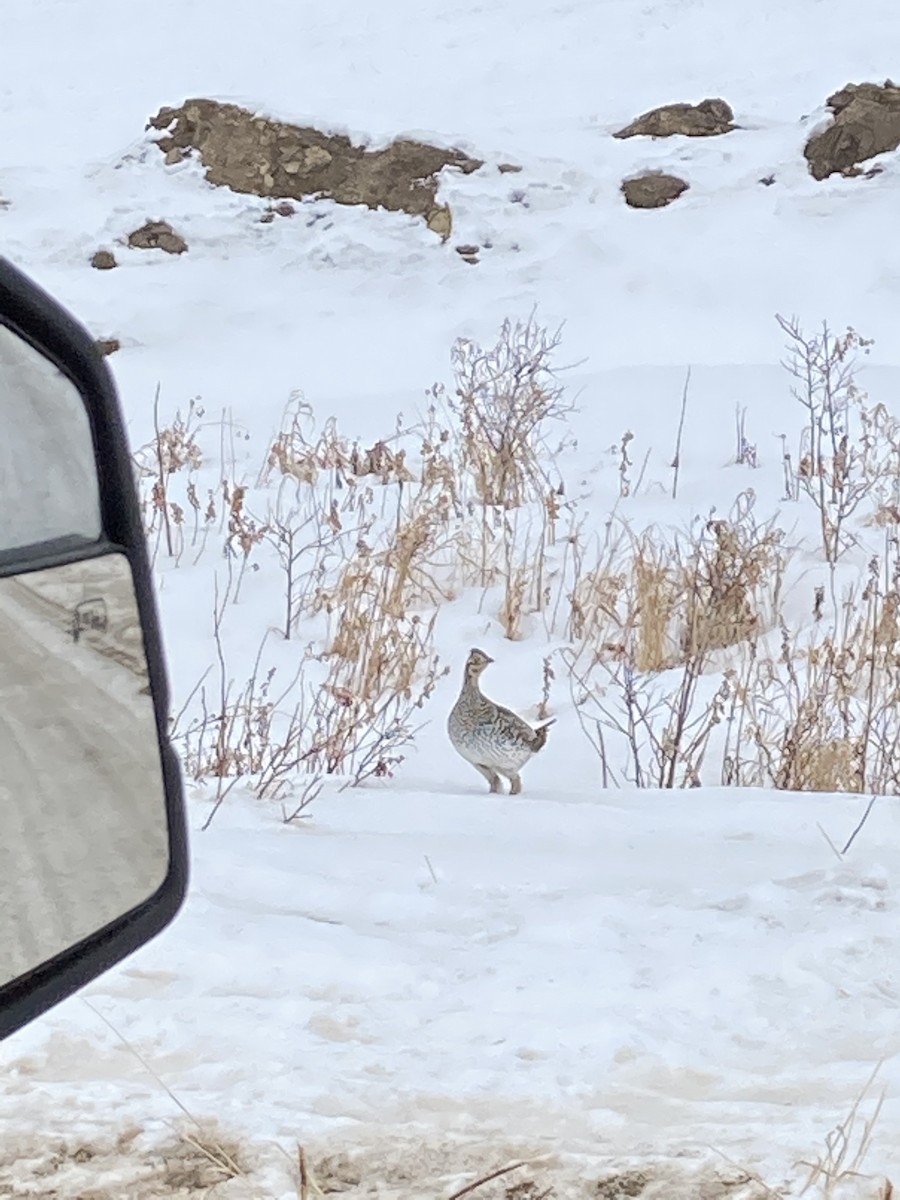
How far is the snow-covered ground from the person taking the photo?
1731 millimetres

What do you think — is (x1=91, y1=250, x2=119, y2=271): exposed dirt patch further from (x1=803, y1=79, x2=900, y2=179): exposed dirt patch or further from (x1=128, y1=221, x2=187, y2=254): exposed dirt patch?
(x1=803, y1=79, x2=900, y2=179): exposed dirt patch

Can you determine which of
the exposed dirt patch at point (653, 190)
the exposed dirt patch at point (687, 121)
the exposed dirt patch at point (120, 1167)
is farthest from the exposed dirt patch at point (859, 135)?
the exposed dirt patch at point (120, 1167)

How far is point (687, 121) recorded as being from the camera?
12320 mm

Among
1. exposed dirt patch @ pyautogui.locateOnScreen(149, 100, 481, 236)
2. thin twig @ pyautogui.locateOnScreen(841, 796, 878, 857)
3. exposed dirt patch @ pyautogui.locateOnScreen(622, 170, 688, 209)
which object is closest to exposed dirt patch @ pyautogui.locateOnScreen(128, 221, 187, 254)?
exposed dirt patch @ pyautogui.locateOnScreen(149, 100, 481, 236)

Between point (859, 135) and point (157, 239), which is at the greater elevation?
point (859, 135)

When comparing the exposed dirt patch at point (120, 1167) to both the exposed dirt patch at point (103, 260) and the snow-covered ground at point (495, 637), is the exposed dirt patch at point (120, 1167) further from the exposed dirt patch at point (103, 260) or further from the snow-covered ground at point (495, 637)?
the exposed dirt patch at point (103, 260)

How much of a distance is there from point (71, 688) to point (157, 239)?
37.3 feet

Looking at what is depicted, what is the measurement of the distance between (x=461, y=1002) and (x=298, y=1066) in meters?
0.29

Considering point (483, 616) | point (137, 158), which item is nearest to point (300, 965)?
point (483, 616)

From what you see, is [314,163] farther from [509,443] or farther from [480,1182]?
[480,1182]

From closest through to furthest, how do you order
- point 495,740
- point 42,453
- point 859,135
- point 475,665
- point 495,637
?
point 42,453
point 495,740
point 475,665
point 495,637
point 859,135

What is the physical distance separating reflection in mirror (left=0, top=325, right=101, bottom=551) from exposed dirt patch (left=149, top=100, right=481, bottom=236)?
11.1m

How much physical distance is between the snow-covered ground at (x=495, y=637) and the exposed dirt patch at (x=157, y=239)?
0.14 metres

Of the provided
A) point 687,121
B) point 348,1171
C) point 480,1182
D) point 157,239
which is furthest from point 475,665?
point 687,121
